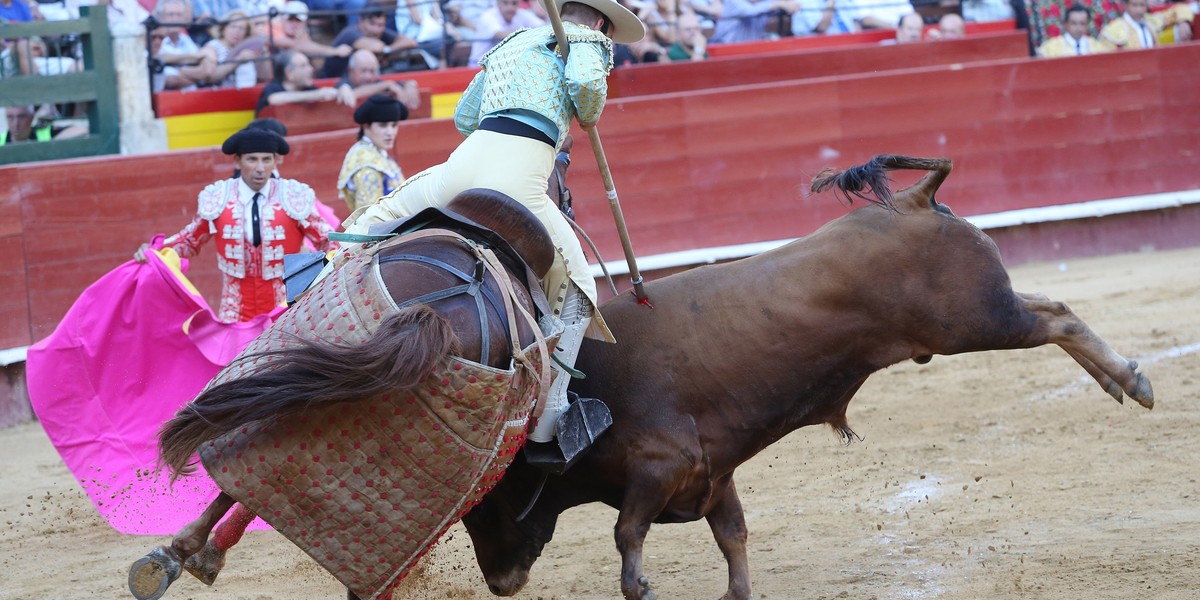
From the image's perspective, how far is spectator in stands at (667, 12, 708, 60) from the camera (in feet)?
32.8

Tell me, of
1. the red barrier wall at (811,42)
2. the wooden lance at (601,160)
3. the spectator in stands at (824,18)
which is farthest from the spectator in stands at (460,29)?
the wooden lance at (601,160)

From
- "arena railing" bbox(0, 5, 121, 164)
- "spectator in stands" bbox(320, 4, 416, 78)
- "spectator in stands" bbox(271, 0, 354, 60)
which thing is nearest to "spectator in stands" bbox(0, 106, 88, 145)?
"arena railing" bbox(0, 5, 121, 164)

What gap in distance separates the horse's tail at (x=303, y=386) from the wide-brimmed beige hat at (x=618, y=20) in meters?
1.25

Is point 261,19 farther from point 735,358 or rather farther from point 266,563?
point 735,358

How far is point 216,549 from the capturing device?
318cm

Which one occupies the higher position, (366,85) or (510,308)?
(510,308)

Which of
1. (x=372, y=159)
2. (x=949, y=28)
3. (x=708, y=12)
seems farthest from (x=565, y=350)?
(x=949, y=28)

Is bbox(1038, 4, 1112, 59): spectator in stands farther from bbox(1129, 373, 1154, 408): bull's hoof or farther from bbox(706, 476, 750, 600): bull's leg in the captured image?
bbox(706, 476, 750, 600): bull's leg

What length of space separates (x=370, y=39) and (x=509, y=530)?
5682 mm

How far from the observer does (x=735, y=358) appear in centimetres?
369

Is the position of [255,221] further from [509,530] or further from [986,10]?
[986,10]

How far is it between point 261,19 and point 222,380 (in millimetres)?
6127

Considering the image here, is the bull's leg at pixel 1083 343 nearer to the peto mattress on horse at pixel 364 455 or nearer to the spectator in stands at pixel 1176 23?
the peto mattress on horse at pixel 364 455

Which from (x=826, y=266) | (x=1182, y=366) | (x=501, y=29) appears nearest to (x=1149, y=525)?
(x=826, y=266)
